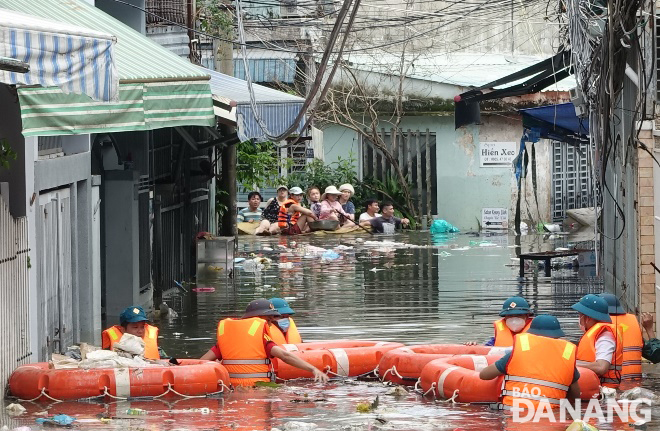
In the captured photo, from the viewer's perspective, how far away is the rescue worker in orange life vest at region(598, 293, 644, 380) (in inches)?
461

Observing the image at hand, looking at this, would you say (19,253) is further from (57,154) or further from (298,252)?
(298,252)

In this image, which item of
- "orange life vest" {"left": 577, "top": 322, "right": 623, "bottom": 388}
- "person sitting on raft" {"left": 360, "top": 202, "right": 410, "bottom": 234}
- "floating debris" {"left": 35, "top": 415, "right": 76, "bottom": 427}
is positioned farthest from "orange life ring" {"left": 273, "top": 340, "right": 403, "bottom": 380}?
"person sitting on raft" {"left": 360, "top": 202, "right": 410, "bottom": 234}

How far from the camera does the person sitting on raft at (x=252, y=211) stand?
101 feet

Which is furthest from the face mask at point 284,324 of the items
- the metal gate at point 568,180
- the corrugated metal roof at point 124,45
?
the metal gate at point 568,180

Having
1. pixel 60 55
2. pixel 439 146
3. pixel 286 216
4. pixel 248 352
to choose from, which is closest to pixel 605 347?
pixel 248 352

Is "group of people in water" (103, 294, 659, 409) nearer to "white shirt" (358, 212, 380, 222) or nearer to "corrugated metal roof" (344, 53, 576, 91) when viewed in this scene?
"white shirt" (358, 212, 380, 222)

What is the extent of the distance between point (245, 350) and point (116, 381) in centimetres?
138

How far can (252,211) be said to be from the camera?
3120cm

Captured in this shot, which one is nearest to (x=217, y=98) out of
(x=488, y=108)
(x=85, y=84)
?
(x=85, y=84)

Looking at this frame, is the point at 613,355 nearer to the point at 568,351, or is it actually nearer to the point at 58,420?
the point at 568,351

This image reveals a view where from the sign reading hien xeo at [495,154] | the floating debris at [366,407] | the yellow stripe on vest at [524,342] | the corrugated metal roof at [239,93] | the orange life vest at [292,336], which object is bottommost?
the floating debris at [366,407]

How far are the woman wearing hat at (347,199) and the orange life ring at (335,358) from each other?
17031 mm

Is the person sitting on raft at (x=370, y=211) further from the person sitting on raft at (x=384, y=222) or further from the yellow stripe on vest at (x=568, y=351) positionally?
the yellow stripe on vest at (x=568, y=351)

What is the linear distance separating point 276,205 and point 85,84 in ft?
68.6
